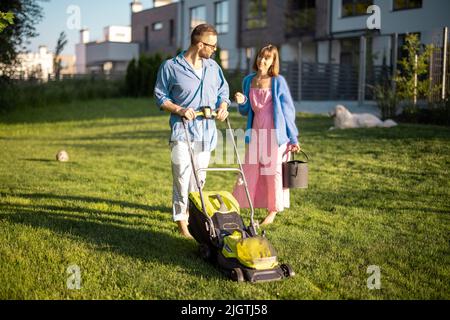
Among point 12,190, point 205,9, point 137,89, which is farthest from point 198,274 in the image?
point 205,9

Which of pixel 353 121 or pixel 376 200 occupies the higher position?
pixel 353 121

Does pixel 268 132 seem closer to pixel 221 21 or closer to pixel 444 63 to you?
pixel 444 63

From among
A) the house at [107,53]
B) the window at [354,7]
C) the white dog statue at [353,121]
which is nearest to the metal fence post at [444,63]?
the white dog statue at [353,121]

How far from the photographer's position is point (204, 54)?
5.21 m

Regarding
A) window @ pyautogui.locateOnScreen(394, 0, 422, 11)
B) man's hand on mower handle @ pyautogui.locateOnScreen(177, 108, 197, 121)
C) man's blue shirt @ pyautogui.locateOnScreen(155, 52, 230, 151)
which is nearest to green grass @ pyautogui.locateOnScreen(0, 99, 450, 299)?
man's blue shirt @ pyautogui.locateOnScreen(155, 52, 230, 151)

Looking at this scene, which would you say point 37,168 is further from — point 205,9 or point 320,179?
point 205,9

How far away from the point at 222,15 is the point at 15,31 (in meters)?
18.4

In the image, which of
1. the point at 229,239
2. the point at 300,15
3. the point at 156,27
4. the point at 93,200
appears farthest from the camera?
the point at 156,27

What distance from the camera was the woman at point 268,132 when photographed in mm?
6062

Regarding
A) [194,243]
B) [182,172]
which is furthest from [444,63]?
[194,243]

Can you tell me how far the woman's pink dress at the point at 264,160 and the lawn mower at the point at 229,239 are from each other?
1182mm

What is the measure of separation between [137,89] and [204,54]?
21.6m

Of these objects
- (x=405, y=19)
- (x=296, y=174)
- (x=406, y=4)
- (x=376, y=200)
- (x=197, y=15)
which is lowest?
(x=376, y=200)

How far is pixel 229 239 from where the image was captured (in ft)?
14.9
